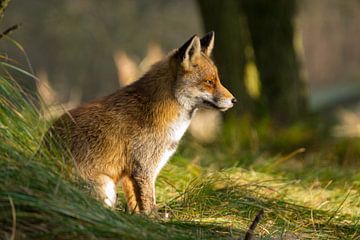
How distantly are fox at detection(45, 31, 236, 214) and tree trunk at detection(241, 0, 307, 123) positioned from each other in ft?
17.3

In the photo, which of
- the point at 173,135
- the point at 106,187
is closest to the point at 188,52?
the point at 173,135

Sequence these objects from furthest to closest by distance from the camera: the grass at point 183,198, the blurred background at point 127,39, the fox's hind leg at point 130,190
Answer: the blurred background at point 127,39 → the fox's hind leg at point 130,190 → the grass at point 183,198

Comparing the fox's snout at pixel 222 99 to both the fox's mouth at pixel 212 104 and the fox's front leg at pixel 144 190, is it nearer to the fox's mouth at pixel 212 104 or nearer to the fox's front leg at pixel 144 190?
the fox's mouth at pixel 212 104

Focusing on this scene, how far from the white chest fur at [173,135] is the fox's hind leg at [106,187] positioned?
39cm

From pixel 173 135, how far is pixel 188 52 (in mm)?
624

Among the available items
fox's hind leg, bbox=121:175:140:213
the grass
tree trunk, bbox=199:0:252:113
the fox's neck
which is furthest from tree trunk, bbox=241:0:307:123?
fox's hind leg, bbox=121:175:140:213

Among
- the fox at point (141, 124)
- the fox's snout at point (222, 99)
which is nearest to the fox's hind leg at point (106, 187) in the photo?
the fox at point (141, 124)

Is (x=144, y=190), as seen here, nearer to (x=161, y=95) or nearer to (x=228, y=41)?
(x=161, y=95)

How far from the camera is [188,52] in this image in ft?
21.4

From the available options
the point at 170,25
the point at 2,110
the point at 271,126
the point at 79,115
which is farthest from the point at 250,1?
the point at 170,25

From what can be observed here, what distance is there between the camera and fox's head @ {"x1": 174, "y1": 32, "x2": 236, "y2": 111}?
654cm

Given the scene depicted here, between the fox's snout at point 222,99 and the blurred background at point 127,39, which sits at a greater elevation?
the blurred background at point 127,39

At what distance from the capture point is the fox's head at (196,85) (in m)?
6.54

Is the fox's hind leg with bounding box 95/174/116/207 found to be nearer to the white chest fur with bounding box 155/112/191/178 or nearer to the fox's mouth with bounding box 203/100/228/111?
the white chest fur with bounding box 155/112/191/178
